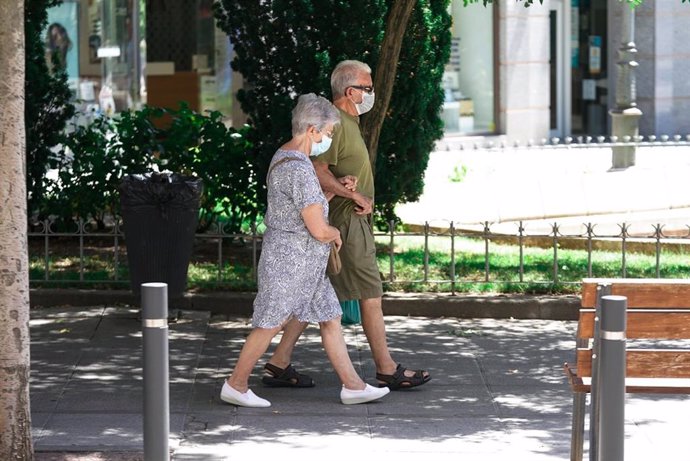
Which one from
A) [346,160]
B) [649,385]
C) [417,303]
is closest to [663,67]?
[417,303]

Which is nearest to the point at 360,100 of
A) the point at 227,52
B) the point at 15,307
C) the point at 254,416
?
the point at 254,416

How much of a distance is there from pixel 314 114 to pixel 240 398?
158 centimetres

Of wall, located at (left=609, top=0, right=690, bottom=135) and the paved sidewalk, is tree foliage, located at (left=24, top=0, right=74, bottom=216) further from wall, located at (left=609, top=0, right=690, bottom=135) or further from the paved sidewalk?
wall, located at (left=609, top=0, right=690, bottom=135)

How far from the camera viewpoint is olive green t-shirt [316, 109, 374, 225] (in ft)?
25.4

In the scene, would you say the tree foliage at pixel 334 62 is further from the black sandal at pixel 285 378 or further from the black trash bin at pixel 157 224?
the black sandal at pixel 285 378

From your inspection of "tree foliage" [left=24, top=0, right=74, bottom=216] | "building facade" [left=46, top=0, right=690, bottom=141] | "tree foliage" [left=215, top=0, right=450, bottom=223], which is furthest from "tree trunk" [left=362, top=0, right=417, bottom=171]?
"building facade" [left=46, top=0, right=690, bottom=141]

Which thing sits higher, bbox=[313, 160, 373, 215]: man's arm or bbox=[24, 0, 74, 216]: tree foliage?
bbox=[24, 0, 74, 216]: tree foliage

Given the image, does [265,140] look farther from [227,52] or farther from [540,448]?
[227,52]

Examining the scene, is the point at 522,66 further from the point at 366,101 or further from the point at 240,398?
the point at 240,398

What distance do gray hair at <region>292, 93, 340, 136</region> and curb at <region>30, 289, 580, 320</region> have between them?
3.17m

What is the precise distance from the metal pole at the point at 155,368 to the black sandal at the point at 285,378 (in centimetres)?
260

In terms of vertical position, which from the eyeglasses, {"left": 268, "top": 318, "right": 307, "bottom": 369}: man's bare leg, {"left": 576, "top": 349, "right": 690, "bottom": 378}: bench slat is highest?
the eyeglasses

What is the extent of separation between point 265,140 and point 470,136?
34.1ft

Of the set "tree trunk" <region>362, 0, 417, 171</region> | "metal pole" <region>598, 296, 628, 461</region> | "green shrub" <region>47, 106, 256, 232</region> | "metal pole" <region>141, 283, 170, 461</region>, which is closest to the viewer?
"metal pole" <region>598, 296, 628, 461</region>
